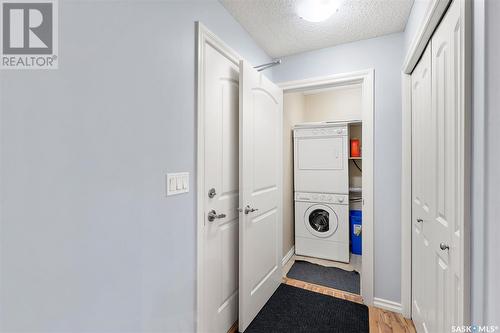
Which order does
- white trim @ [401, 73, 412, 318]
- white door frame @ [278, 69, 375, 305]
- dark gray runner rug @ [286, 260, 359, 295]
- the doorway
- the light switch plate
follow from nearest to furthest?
the light switch plate, the doorway, white trim @ [401, 73, 412, 318], white door frame @ [278, 69, 375, 305], dark gray runner rug @ [286, 260, 359, 295]

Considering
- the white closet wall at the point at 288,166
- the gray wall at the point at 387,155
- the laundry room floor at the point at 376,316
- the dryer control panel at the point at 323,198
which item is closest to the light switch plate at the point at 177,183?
the laundry room floor at the point at 376,316

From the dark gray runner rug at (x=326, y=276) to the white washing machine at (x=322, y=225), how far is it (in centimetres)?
26

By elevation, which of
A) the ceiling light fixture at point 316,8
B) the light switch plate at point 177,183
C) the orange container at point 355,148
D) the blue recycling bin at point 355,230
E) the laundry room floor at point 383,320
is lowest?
the laundry room floor at point 383,320

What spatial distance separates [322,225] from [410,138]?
1.67 meters

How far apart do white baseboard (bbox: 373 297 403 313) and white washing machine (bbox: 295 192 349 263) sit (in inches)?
37.4

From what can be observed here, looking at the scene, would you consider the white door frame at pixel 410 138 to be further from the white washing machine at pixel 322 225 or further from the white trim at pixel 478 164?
the white washing machine at pixel 322 225

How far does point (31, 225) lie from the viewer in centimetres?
73

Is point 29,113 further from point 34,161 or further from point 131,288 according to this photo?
point 131,288

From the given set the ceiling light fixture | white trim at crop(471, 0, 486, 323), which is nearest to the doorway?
the ceiling light fixture

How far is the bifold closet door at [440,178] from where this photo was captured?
0.90 m

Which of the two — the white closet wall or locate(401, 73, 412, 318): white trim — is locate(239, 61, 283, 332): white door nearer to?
the white closet wall

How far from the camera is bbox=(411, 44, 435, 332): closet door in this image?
1.34 metres

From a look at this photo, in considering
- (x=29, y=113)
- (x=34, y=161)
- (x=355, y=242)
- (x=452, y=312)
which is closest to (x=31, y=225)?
(x=34, y=161)

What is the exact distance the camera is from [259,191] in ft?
6.42
